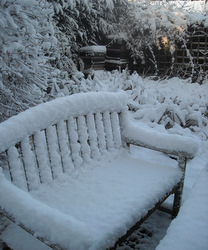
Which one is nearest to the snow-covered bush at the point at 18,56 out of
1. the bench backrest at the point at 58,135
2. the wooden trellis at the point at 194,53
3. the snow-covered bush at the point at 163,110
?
the bench backrest at the point at 58,135

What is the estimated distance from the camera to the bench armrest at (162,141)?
2.15 metres

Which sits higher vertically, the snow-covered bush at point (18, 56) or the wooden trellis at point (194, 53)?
the snow-covered bush at point (18, 56)

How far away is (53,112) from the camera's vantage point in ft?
6.13

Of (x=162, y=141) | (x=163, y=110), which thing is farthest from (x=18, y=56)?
(x=163, y=110)

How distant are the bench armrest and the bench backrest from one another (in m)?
0.14

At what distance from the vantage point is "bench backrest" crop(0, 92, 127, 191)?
64.7 inches

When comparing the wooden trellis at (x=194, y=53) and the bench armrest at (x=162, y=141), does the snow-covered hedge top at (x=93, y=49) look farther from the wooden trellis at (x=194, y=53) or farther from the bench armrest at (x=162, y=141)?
the bench armrest at (x=162, y=141)

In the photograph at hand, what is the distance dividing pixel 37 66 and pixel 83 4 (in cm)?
416

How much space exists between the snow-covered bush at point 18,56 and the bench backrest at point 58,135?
0.70 meters

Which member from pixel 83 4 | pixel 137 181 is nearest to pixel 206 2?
pixel 83 4

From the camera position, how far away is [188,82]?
779 centimetres

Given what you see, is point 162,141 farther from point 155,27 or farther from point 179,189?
point 155,27

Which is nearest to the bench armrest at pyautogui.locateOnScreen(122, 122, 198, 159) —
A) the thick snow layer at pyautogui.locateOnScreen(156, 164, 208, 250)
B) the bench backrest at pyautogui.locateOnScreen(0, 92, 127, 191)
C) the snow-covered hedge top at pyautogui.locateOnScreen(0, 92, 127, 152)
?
the bench backrest at pyautogui.locateOnScreen(0, 92, 127, 191)

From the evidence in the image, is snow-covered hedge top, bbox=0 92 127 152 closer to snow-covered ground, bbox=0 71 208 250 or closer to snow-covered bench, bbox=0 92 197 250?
snow-covered bench, bbox=0 92 197 250
